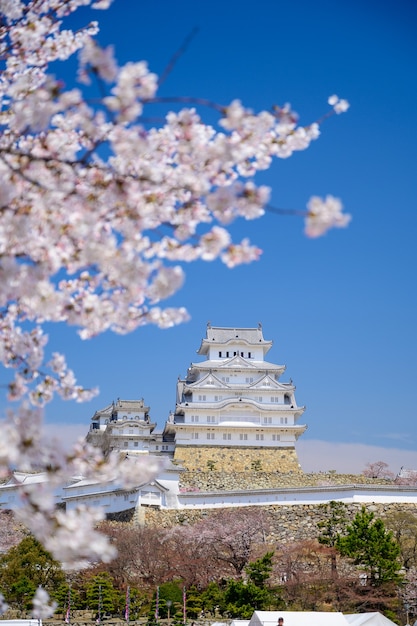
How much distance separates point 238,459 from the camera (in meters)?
36.7

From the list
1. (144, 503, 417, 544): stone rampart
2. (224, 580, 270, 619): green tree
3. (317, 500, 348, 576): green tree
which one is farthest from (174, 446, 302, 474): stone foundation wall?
→ (224, 580, 270, 619): green tree

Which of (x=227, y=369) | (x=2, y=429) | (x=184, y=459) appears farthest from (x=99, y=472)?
(x=227, y=369)

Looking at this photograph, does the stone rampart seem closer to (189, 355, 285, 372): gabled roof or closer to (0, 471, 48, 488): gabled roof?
(0, 471, 48, 488): gabled roof

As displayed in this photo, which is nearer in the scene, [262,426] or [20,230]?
[20,230]

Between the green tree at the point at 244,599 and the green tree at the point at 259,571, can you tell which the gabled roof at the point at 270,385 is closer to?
the green tree at the point at 259,571

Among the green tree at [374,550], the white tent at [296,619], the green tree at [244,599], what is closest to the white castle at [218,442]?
the green tree at [374,550]

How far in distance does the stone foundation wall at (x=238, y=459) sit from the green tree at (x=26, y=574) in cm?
1220

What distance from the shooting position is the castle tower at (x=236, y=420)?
3669 cm

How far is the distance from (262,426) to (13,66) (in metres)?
33.1

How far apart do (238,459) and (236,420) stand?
206 centimetres

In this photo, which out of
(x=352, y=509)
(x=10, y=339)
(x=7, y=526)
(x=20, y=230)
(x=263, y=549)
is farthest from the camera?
(x=7, y=526)

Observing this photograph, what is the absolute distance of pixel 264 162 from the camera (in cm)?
480

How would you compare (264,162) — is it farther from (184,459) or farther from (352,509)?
(184,459)

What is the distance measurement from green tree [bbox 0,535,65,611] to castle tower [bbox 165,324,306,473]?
38.6 ft
